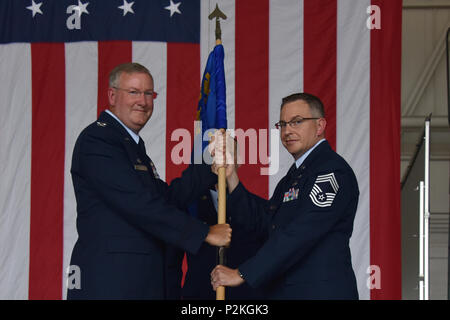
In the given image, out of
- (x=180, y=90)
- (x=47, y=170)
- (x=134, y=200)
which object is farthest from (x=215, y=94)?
(x=47, y=170)

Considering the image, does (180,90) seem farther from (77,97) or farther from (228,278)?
(228,278)

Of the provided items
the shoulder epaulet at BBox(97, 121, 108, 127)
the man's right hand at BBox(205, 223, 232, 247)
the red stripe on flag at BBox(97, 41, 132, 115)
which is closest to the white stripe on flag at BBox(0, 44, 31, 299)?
the red stripe on flag at BBox(97, 41, 132, 115)

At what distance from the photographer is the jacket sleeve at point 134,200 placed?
3.20 meters

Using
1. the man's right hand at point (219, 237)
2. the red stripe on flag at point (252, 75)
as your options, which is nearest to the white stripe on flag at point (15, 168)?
the red stripe on flag at point (252, 75)

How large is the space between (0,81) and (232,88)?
1.81 m

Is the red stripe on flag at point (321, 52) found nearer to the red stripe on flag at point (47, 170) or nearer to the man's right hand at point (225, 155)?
the man's right hand at point (225, 155)

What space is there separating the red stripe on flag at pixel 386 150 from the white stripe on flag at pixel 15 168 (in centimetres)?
262

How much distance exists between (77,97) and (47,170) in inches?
23.9

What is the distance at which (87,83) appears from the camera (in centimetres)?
516

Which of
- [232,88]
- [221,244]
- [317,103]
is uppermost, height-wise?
[232,88]

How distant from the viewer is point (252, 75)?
5.12 m

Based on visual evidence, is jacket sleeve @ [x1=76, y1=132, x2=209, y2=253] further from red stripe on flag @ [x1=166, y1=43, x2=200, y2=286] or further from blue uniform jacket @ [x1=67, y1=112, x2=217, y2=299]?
red stripe on flag @ [x1=166, y1=43, x2=200, y2=286]
